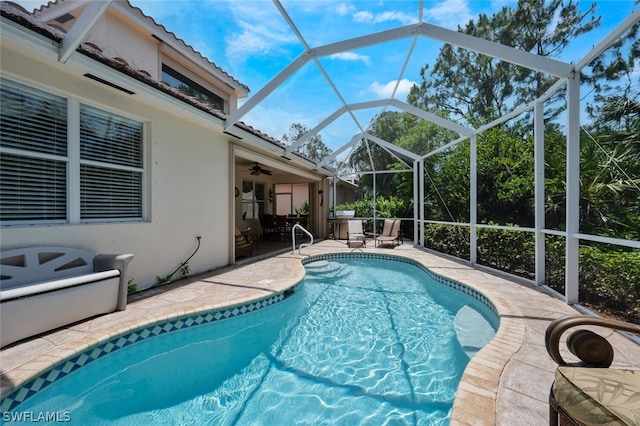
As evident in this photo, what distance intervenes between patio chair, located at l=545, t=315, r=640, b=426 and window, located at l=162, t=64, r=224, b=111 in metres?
9.58

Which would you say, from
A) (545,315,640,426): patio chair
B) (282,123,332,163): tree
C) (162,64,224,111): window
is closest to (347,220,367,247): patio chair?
(162,64,224,111): window

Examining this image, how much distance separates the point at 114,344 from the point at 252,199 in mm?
9558

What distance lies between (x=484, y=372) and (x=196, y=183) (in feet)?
18.8

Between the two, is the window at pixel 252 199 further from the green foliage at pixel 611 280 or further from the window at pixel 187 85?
the green foliage at pixel 611 280

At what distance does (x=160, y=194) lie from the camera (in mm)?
5148

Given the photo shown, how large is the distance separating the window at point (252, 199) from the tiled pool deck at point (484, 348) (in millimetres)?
6455

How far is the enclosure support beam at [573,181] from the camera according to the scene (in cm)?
388

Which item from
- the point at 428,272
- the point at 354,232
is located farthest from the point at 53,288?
the point at 354,232

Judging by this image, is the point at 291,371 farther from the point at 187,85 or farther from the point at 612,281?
the point at 187,85

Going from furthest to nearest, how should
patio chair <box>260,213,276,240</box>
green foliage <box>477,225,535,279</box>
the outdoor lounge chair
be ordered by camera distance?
patio chair <box>260,213,276,240</box> → the outdoor lounge chair → green foliage <box>477,225,535,279</box>

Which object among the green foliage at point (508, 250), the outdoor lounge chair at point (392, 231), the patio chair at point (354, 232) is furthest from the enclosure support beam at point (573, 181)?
the patio chair at point (354, 232)

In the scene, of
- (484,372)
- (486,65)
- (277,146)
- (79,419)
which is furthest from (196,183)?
(486,65)

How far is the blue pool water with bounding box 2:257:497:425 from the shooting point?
2.53 meters

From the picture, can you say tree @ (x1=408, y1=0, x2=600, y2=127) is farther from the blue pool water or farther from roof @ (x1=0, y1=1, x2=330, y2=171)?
roof @ (x1=0, y1=1, x2=330, y2=171)
